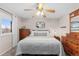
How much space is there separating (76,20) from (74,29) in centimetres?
27

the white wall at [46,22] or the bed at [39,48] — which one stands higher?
the white wall at [46,22]

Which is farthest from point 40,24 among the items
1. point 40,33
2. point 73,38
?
point 73,38

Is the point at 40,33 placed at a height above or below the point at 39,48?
above

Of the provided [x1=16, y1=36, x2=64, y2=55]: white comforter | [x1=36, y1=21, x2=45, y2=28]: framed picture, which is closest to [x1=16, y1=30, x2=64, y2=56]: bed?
[x1=16, y1=36, x2=64, y2=55]: white comforter

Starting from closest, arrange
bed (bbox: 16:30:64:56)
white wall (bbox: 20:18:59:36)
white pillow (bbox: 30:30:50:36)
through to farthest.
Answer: bed (bbox: 16:30:64:56) < white pillow (bbox: 30:30:50:36) < white wall (bbox: 20:18:59:36)

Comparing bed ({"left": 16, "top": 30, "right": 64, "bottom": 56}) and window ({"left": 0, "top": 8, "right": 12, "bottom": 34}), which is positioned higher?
window ({"left": 0, "top": 8, "right": 12, "bottom": 34})

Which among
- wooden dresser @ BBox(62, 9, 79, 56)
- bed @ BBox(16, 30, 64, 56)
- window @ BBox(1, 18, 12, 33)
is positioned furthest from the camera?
window @ BBox(1, 18, 12, 33)

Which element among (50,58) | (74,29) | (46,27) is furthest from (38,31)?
(50,58)

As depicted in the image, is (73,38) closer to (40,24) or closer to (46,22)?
(46,22)

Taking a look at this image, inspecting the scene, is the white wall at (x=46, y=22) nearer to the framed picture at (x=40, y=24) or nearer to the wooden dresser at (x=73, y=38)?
the framed picture at (x=40, y=24)

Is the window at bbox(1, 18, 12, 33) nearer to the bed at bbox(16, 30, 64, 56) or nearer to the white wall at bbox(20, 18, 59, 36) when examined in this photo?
the bed at bbox(16, 30, 64, 56)

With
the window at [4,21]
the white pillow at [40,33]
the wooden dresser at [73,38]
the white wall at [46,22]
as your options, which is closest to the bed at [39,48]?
the wooden dresser at [73,38]

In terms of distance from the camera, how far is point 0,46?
10.5 feet

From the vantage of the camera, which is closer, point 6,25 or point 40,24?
point 6,25
